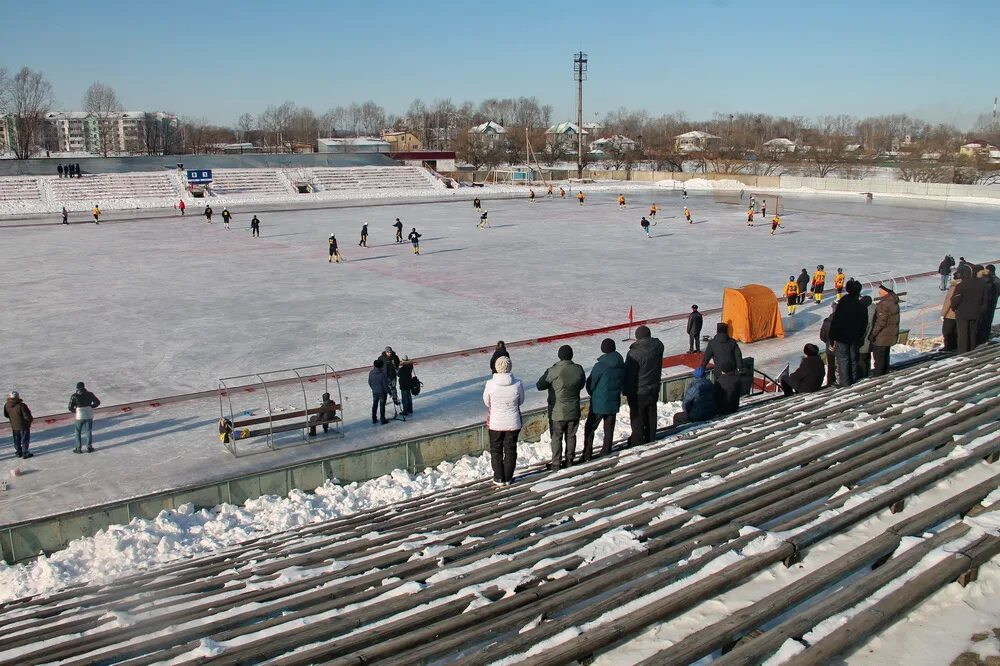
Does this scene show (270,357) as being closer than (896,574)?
No

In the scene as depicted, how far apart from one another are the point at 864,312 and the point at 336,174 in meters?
62.4

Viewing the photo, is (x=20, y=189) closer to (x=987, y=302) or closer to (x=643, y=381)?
(x=643, y=381)

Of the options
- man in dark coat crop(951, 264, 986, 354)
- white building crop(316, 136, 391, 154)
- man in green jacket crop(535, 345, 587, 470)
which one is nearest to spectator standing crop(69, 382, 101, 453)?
man in green jacket crop(535, 345, 587, 470)

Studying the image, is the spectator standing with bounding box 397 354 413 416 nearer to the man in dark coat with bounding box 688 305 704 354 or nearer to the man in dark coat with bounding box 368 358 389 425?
the man in dark coat with bounding box 368 358 389 425

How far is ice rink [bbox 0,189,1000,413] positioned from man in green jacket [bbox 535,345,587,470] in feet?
28.5

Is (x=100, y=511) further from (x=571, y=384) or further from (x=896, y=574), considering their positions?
(x=896, y=574)

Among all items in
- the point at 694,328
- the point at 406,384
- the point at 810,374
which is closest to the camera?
the point at 810,374

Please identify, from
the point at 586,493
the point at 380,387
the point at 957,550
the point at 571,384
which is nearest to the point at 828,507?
the point at 957,550

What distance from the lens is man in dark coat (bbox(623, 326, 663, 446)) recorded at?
8.29 metres

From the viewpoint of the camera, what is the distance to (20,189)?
5475cm

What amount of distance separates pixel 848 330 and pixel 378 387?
21.8ft

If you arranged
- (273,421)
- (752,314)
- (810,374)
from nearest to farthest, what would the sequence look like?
(810,374)
(273,421)
(752,314)

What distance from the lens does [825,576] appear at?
4.07m

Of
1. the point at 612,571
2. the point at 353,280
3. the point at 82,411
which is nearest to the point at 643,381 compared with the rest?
the point at 612,571
